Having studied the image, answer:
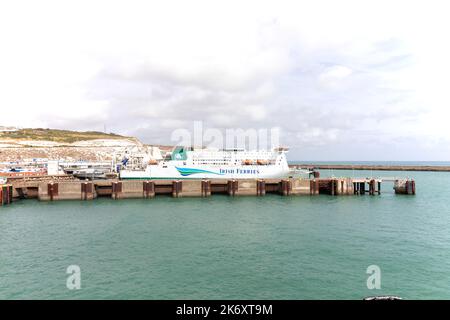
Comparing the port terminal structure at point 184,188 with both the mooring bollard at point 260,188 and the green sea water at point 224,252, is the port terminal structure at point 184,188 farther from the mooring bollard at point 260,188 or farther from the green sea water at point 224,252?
the green sea water at point 224,252

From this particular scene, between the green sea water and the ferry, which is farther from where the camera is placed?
the ferry

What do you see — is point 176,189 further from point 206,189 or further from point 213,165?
point 213,165

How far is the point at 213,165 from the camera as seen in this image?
67.6m

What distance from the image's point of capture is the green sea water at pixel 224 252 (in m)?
15.7

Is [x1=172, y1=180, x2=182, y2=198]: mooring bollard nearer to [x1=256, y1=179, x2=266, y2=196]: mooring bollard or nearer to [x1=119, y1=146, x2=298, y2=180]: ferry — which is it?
[x1=119, y1=146, x2=298, y2=180]: ferry

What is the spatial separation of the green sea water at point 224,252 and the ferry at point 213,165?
2640 cm

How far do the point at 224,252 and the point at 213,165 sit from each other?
46.7 m

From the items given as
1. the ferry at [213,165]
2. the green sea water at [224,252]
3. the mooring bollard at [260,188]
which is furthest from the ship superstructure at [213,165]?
the green sea water at [224,252]

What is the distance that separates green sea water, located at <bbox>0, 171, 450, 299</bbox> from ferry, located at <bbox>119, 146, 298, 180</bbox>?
2640 centimetres

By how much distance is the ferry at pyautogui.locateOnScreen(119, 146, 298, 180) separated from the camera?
65.7 meters

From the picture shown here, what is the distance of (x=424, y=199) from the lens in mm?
49438

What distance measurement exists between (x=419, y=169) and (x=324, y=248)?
14611 centimetres

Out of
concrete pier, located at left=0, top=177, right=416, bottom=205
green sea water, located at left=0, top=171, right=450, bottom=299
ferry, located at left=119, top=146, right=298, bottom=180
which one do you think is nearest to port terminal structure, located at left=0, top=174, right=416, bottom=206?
concrete pier, located at left=0, top=177, right=416, bottom=205
